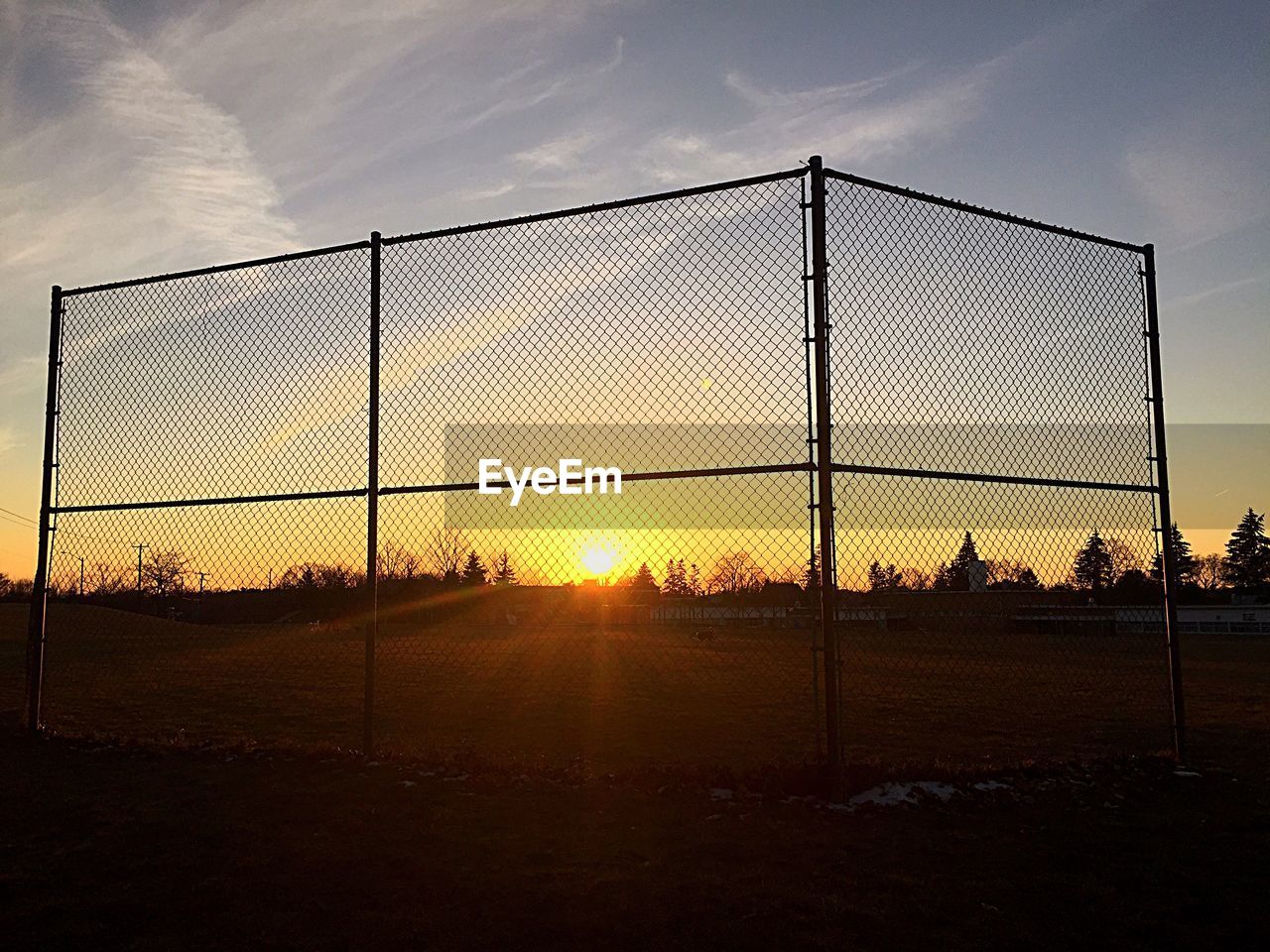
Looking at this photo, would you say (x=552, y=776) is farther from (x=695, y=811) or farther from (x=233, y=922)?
(x=233, y=922)

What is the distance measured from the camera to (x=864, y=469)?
554cm

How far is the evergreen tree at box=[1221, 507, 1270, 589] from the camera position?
277ft

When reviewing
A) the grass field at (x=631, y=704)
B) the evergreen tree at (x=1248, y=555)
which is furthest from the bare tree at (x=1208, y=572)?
the grass field at (x=631, y=704)

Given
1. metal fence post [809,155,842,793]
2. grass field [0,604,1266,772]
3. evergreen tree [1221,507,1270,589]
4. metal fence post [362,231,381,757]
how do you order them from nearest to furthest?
metal fence post [809,155,842,793], metal fence post [362,231,381,757], grass field [0,604,1266,772], evergreen tree [1221,507,1270,589]

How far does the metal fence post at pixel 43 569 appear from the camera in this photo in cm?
750

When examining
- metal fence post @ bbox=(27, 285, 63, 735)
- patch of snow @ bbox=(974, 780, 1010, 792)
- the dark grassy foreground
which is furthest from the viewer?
metal fence post @ bbox=(27, 285, 63, 735)

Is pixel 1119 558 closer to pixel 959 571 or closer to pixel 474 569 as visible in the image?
pixel 959 571

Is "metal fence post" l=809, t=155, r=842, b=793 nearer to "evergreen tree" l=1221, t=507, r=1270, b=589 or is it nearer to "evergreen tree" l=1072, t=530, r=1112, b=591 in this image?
"evergreen tree" l=1072, t=530, r=1112, b=591

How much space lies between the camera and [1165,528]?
6547 millimetres

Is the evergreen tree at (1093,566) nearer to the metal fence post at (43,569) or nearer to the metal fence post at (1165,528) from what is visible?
the metal fence post at (1165,528)

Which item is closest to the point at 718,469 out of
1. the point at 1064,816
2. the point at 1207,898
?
the point at 1064,816

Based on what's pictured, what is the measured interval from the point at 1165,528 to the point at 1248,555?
96230 millimetres

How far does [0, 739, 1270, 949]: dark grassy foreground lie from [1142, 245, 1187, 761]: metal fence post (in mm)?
592

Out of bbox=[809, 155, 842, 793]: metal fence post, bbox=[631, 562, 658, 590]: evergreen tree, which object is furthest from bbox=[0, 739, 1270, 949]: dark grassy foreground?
bbox=[631, 562, 658, 590]: evergreen tree
